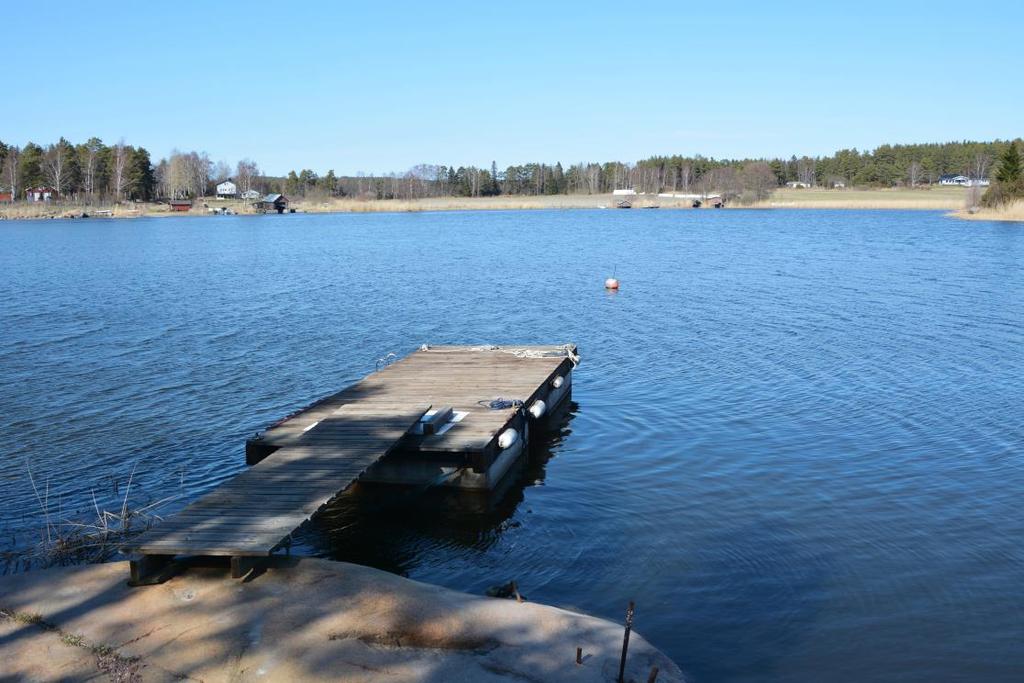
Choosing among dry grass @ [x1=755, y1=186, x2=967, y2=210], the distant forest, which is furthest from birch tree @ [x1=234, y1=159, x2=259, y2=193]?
dry grass @ [x1=755, y1=186, x2=967, y2=210]

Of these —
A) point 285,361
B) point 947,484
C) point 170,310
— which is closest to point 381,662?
point 947,484

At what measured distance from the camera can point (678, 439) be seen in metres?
17.1

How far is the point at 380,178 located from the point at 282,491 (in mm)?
193929

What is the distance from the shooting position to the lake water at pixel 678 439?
1054cm

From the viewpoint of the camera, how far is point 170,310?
33.3 m

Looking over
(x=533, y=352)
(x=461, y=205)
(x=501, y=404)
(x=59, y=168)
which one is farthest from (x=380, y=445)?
(x=461, y=205)

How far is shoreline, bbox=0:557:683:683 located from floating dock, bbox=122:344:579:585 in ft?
1.35

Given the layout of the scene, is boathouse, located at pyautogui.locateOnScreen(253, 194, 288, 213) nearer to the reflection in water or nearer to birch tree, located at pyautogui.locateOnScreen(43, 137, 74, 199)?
birch tree, located at pyautogui.locateOnScreen(43, 137, 74, 199)

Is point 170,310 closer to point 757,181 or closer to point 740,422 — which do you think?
Result: point 740,422

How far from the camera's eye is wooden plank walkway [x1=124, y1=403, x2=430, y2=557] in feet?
31.1

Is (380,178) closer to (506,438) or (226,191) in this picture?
(226,191)

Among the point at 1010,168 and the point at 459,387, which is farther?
the point at 1010,168

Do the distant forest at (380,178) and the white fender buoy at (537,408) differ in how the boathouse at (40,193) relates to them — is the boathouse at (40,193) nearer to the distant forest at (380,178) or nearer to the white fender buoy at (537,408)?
the distant forest at (380,178)

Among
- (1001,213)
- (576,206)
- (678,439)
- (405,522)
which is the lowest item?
(405,522)
